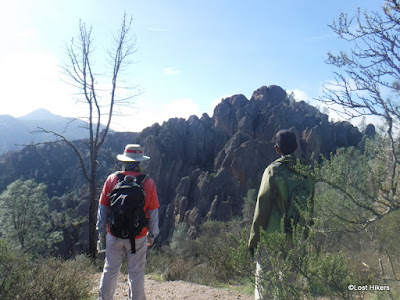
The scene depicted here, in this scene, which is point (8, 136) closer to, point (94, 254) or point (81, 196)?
point (81, 196)

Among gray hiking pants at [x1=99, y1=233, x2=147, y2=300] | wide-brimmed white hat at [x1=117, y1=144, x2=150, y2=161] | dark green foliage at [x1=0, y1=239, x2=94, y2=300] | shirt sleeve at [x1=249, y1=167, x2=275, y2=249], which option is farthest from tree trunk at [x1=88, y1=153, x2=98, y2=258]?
shirt sleeve at [x1=249, y1=167, x2=275, y2=249]

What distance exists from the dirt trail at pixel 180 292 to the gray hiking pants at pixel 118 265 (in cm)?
142

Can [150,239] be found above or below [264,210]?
below

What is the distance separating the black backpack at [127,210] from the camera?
107 inches

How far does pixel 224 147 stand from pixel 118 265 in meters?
41.3

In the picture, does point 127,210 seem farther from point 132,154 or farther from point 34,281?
point 34,281

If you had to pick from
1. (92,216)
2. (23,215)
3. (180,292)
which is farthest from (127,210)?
(23,215)

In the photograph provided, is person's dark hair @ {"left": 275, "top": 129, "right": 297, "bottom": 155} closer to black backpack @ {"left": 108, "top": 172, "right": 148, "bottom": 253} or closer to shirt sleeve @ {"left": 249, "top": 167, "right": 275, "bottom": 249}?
shirt sleeve @ {"left": 249, "top": 167, "right": 275, "bottom": 249}

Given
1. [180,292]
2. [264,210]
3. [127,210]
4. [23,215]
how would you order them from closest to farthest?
[264,210] → [127,210] → [180,292] → [23,215]

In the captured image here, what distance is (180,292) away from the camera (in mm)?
4621

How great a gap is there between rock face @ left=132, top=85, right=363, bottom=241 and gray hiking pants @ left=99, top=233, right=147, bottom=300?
30509mm

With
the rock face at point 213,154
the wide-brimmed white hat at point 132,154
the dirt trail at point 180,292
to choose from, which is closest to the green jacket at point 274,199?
the wide-brimmed white hat at point 132,154

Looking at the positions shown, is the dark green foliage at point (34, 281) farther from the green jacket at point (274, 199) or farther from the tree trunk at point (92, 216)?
the tree trunk at point (92, 216)

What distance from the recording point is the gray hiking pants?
2857 millimetres
